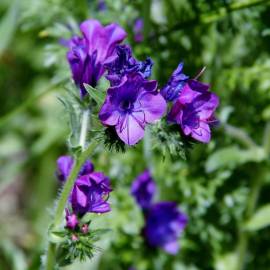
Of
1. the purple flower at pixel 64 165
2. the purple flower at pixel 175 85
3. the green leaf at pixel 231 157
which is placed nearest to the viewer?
the purple flower at pixel 175 85

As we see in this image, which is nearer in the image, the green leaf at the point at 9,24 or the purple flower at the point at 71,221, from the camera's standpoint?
the purple flower at the point at 71,221

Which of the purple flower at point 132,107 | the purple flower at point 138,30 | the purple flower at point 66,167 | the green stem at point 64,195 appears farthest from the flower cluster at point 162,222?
the purple flower at point 132,107

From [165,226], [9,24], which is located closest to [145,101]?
[165,226]

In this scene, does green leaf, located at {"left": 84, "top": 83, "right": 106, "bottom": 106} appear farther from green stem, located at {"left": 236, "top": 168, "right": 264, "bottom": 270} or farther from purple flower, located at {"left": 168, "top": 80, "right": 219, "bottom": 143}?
green stem, located at {"left": 236, "top": 168, "right": 264, "bottom": 270}

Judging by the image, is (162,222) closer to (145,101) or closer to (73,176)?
(73,176)

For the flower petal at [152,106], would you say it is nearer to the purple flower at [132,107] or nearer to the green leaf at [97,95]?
the purple flower at [132,107]

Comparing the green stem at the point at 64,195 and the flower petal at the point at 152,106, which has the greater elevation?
the flower petal at the point at 152,106
